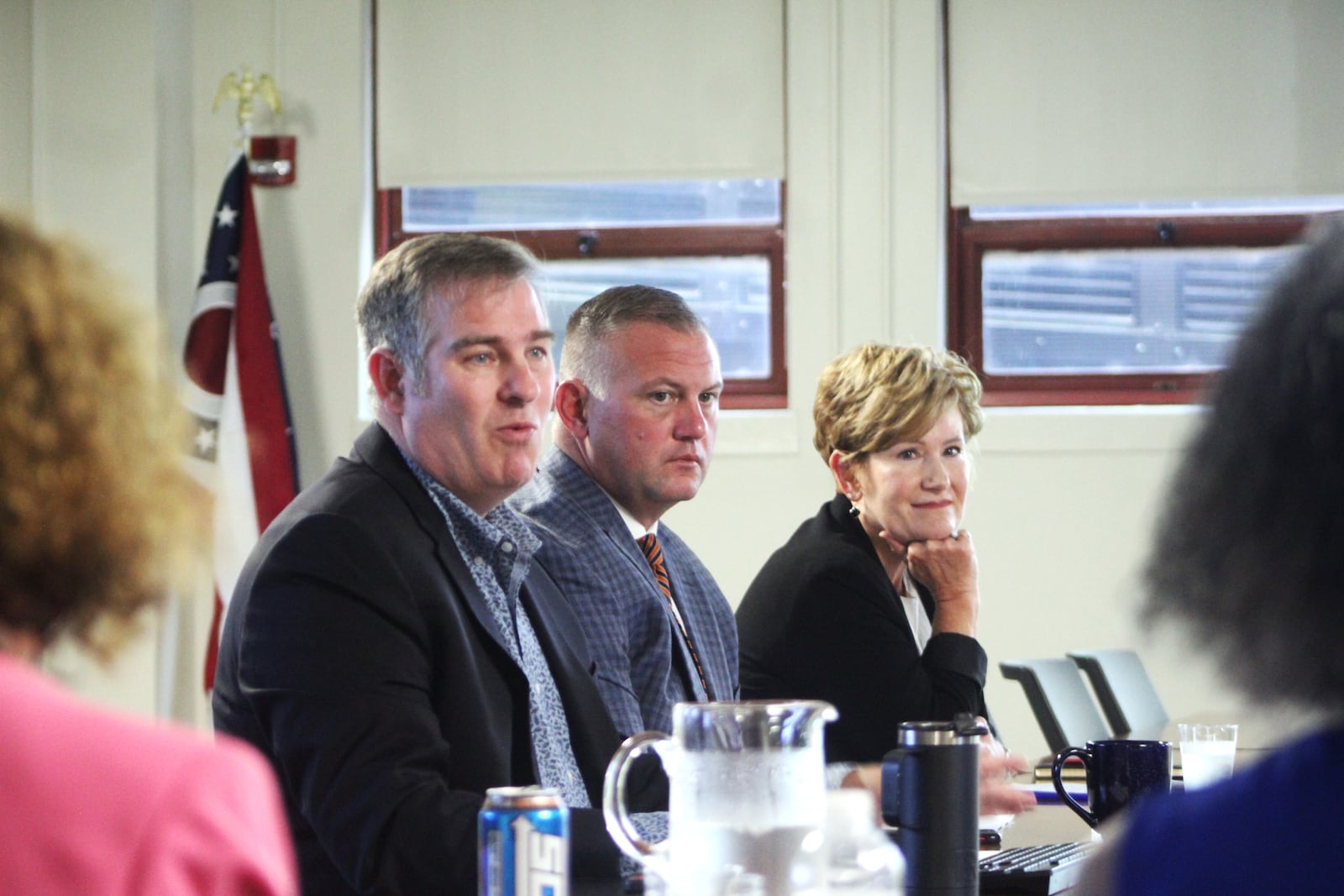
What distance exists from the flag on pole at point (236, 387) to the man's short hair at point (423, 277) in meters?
2.73

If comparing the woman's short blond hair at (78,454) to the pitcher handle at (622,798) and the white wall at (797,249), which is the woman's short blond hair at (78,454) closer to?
the pitcher handle at (622,798)

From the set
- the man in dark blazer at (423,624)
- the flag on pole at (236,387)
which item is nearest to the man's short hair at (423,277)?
the man in dark blazer at (423,624)

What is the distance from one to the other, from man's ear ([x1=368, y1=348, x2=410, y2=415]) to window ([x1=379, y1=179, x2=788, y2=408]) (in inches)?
118

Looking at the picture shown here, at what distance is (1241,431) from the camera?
A: 712 millimetres

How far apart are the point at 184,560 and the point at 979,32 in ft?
14.9

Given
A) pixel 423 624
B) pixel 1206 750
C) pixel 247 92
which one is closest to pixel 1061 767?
pixel 1206 750

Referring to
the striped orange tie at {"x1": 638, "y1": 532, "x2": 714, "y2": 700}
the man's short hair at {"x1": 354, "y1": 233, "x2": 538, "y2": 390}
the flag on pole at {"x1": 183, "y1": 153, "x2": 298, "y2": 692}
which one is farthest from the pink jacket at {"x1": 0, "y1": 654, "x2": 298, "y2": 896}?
the flag on pole at {"x1": 183, "y1": 153, "x2": 298, "y2": 692}

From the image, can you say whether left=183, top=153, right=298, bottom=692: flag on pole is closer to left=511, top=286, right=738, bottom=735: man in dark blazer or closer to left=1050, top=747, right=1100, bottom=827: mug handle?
left=511, top=286, right=738, bottom=735: man in dark blazer

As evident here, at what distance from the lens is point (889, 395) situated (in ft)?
9.50

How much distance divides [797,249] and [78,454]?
4353 millimetres

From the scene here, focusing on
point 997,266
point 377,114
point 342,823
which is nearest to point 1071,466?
point 997,266

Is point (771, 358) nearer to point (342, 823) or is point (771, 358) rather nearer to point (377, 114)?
point (377, 114)

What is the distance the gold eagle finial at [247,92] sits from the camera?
4.92m

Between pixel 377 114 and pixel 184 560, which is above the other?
pixel 377 114
